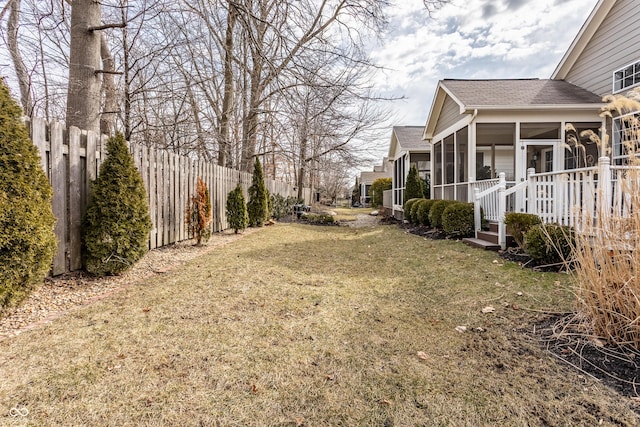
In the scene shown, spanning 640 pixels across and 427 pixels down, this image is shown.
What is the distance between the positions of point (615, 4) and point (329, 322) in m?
11.5

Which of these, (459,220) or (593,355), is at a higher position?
(459,220)

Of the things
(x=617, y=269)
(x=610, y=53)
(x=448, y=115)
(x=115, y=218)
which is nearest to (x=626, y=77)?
(x=610, y=53)

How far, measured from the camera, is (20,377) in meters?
1.99

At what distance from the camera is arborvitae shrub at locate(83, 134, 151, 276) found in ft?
12.9

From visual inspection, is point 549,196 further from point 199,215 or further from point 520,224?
point 199,215

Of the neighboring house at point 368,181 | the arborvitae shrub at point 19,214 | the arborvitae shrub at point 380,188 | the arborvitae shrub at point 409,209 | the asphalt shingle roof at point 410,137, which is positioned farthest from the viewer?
the neighboring house at point 368,181

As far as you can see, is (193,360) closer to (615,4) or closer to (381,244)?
(381,244)

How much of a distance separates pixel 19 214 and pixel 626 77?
12061 millimetres

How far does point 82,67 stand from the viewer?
4.96 metres

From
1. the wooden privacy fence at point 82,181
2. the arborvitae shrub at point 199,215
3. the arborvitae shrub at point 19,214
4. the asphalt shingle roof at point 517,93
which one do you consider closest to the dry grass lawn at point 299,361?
the arborvitae shrub at point 19,214

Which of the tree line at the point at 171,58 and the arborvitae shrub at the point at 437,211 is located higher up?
the tree line at the point at 171,58

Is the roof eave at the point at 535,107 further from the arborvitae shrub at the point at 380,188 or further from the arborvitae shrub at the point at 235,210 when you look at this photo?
the arborvitae shrub at the point at 380,188

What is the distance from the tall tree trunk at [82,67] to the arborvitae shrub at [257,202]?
19.5 ft

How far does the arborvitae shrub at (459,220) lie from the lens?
316 inches
